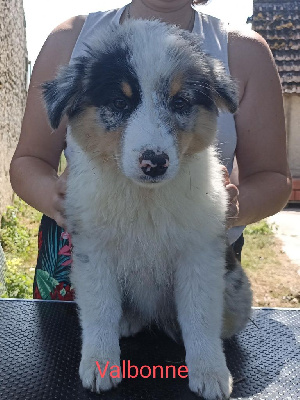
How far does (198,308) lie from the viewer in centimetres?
163

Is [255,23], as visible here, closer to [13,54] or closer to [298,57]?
[298,57]

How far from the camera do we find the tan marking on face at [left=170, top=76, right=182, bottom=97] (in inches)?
61.4

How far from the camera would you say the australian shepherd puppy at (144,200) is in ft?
5.08

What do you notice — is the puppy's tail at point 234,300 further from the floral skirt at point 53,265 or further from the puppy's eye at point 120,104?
the floral skirt at point 53,265

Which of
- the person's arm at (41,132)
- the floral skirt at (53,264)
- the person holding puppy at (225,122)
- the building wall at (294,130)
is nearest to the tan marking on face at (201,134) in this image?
the person holding puppy at (225,122)

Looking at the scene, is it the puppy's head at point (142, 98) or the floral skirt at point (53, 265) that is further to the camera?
the floral skirt at point (53, 265)

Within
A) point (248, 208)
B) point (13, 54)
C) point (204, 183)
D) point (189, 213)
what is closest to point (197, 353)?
point (189, 213)

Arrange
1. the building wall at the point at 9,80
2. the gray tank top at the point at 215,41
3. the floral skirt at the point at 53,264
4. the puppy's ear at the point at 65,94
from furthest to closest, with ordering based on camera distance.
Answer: the building wall at the point at 9,80, the floral skirt at the point at 53,264, the gray tank top at the point at 215,41, the puppy's ear at the point at 65,94

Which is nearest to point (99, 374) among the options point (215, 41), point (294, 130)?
point (215, 41)

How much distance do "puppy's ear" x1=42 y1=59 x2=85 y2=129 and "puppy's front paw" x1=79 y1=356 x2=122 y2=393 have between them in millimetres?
772

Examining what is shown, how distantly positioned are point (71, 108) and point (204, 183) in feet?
1.70

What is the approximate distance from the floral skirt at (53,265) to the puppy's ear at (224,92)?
109cm

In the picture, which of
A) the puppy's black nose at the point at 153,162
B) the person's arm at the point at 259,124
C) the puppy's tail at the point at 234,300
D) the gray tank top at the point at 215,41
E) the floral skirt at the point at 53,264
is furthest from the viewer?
the floral skirt at the point at 53,264

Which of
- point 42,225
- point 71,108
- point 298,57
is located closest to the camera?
point 71,108
